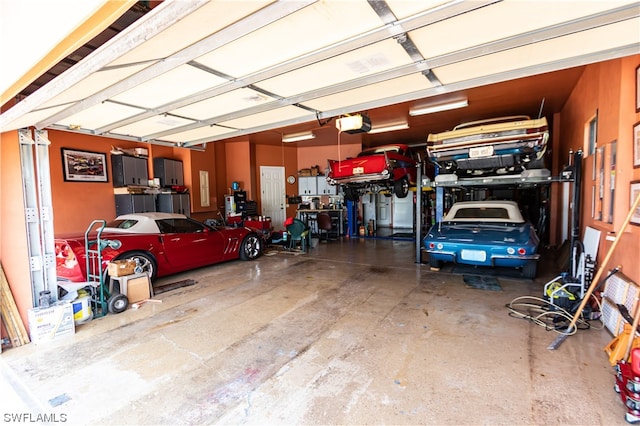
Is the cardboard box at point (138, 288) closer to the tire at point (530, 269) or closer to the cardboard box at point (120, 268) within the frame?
the cardboard box at point (120, 268)

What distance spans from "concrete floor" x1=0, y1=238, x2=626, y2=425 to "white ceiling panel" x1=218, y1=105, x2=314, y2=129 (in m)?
2.41

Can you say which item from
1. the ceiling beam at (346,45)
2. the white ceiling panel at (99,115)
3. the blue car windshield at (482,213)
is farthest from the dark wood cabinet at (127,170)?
the blue car windshield at (482,213)

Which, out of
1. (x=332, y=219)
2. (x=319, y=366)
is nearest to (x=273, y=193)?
(x=332, y=219)

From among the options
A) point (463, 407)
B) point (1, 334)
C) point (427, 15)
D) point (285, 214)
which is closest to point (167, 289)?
point (1, 334)

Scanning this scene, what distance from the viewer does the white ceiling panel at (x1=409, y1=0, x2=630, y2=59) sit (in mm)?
1613

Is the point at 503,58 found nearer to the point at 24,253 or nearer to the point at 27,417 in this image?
the point at 27,417

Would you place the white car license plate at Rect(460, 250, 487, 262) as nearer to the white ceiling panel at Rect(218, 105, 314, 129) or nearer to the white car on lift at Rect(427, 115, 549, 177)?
the white car on lift at Rect(427, 115, 549, 177)

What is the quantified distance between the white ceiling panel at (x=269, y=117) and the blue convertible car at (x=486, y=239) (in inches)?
119

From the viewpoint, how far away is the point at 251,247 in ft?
21.2

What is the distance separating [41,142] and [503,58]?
4.60 m

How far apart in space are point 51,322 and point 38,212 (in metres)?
1.17

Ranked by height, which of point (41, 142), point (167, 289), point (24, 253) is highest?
point (41, 142)

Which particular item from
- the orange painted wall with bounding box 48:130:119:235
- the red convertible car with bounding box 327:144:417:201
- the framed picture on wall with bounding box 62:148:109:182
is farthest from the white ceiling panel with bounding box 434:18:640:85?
the framed picture on wall with bounding box 62:148:109:182

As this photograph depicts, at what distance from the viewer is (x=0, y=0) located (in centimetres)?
162
